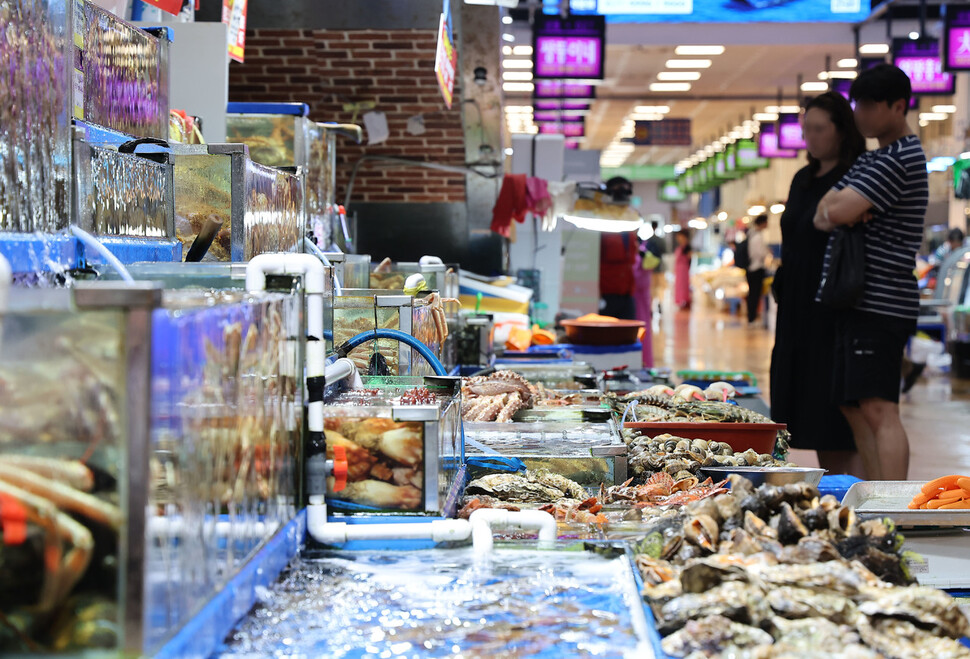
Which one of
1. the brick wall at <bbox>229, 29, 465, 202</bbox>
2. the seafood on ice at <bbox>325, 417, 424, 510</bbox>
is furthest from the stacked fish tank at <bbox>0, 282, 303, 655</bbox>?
the brick wall at <bbox>229, 29, 465, 202</bbox>

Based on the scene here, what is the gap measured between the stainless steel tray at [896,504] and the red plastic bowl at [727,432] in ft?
2.33

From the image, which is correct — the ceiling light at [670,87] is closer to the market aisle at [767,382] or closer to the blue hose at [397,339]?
the market aisle at [767,382]

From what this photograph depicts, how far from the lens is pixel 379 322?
3.55 meters

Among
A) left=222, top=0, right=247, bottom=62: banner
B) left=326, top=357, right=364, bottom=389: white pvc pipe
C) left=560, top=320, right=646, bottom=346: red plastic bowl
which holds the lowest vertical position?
left=560, top=320, right=646, bottom=346: red plastic bowl

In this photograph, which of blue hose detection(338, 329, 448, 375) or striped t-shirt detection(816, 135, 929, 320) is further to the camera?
striped t-shirt detection(816, 135, 929, 320)

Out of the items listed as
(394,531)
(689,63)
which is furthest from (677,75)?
(394,531)

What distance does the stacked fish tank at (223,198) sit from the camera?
3.29 meters

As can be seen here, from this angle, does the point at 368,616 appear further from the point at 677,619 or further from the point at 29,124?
the point at 29,124

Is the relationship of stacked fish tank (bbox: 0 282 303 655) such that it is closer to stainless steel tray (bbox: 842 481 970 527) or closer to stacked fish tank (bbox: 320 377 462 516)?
stacked fish tank (bbox: 320 377 462 516)

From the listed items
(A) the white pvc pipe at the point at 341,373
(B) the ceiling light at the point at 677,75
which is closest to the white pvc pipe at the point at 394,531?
Answer: (A) the white pvc pipe at the point at 341,373

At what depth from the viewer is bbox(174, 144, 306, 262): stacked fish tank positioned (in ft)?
10.8

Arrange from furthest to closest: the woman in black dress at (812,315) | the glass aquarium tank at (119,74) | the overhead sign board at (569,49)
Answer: the overhead sign board at (569,49) → the woman in black dress at (812,315) → the glass aquarium tank at (119,74)

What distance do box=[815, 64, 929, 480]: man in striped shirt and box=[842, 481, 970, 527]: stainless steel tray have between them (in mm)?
1628

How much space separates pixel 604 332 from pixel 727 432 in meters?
3.49
